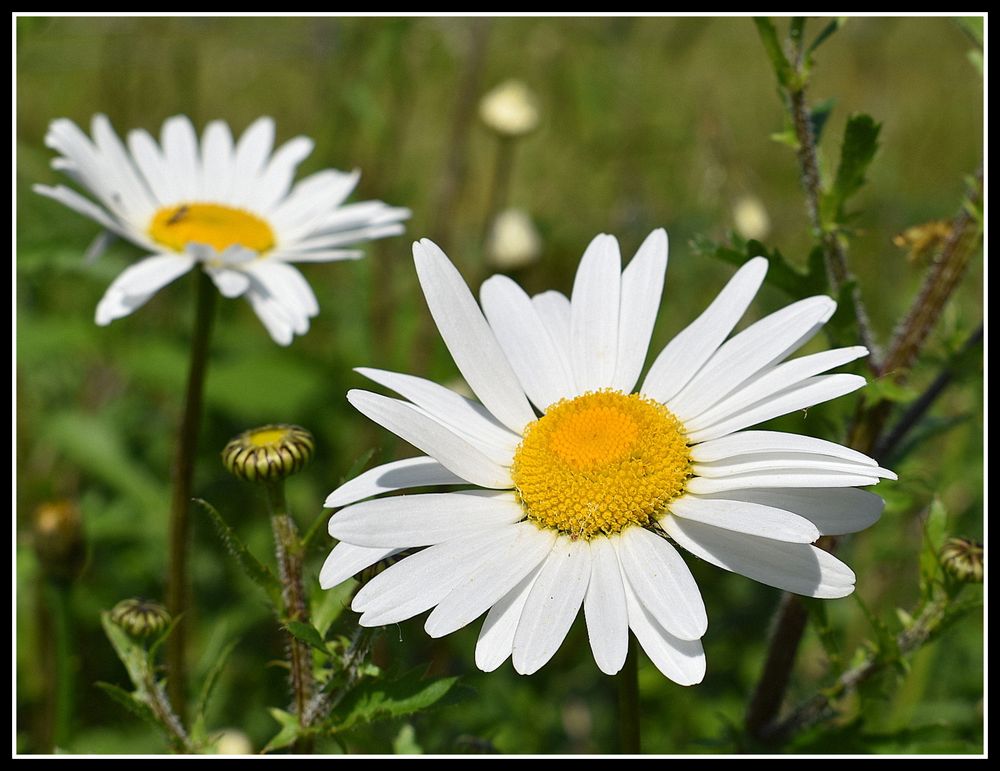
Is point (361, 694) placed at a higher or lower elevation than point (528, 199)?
lower

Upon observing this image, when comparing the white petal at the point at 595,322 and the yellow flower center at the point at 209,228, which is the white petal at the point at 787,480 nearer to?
the white petal at the point at 595,322

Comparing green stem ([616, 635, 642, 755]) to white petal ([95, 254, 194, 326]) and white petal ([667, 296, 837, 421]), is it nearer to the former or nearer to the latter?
white petal ([667, 296, 837, 421])

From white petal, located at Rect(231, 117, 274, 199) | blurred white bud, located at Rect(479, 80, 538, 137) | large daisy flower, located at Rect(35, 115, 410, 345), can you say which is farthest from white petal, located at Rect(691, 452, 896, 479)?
blurred white bud, located at Rect(479, 80, 538, 137)

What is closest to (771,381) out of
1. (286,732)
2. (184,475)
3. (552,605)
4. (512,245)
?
(552,605)

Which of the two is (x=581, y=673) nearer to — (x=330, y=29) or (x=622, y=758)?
(x=622, y=758)

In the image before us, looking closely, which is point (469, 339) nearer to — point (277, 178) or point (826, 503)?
point (826, 503)
